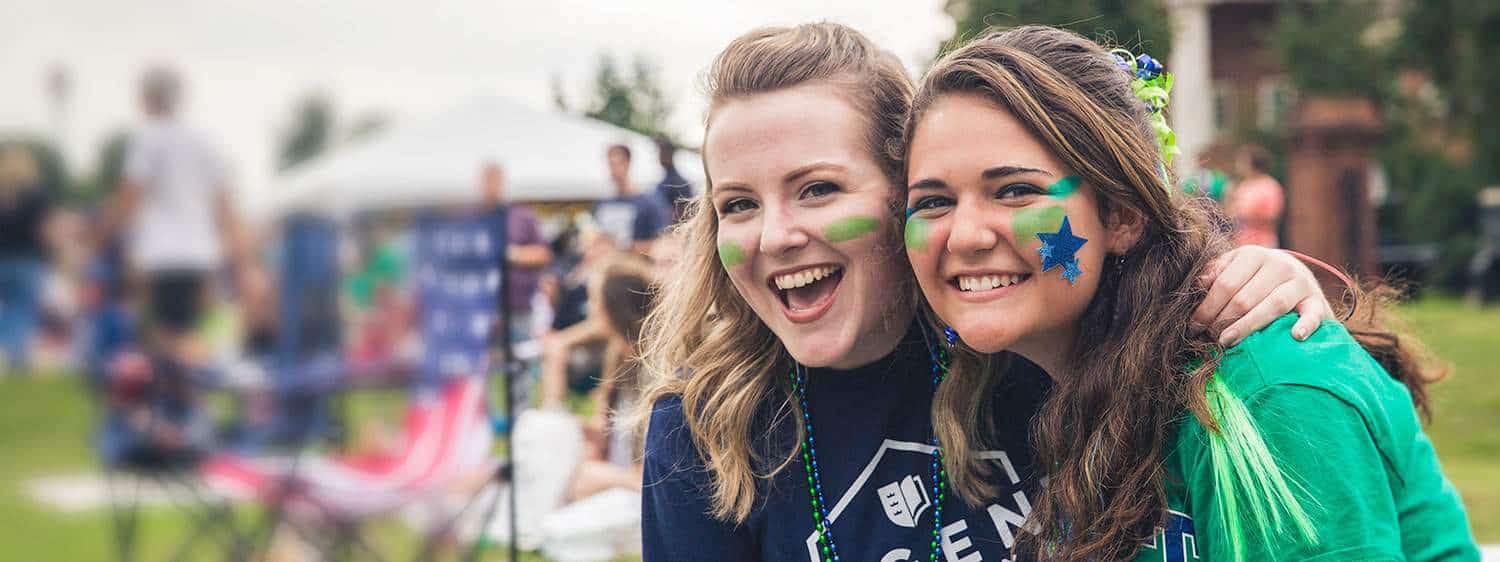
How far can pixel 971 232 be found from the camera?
73.7 inches

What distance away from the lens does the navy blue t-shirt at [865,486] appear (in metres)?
2.10

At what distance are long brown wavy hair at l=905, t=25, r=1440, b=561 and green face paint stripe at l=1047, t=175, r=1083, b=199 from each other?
20 millimetres

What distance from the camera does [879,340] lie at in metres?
2.21

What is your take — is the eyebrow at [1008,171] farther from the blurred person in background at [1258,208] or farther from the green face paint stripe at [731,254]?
the blurred person in background at [1258,208]

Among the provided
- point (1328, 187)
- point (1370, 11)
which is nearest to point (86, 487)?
point (1328, 187)

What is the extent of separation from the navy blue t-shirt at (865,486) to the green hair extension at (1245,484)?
0.41m

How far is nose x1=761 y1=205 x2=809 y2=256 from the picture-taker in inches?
81.9

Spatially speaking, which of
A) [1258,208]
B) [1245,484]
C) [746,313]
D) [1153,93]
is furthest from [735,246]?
[1258,208]

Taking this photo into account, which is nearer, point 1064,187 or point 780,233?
point 1064,187

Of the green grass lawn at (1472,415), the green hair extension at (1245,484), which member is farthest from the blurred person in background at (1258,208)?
the green hair extension at (1245,484)

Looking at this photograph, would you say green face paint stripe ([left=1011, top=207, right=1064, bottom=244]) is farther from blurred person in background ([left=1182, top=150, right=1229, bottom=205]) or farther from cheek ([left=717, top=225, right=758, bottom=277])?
cheek ([left=717, top=225, right=758, bottom=277])

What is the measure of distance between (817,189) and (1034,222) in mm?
401

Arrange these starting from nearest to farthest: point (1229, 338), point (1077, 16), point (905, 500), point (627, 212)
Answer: point (1229, 338), point (905, 500), point (1077, 16), point (627, 212)

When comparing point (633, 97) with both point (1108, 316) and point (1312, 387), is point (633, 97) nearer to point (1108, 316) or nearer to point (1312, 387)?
point (1108, 316)
